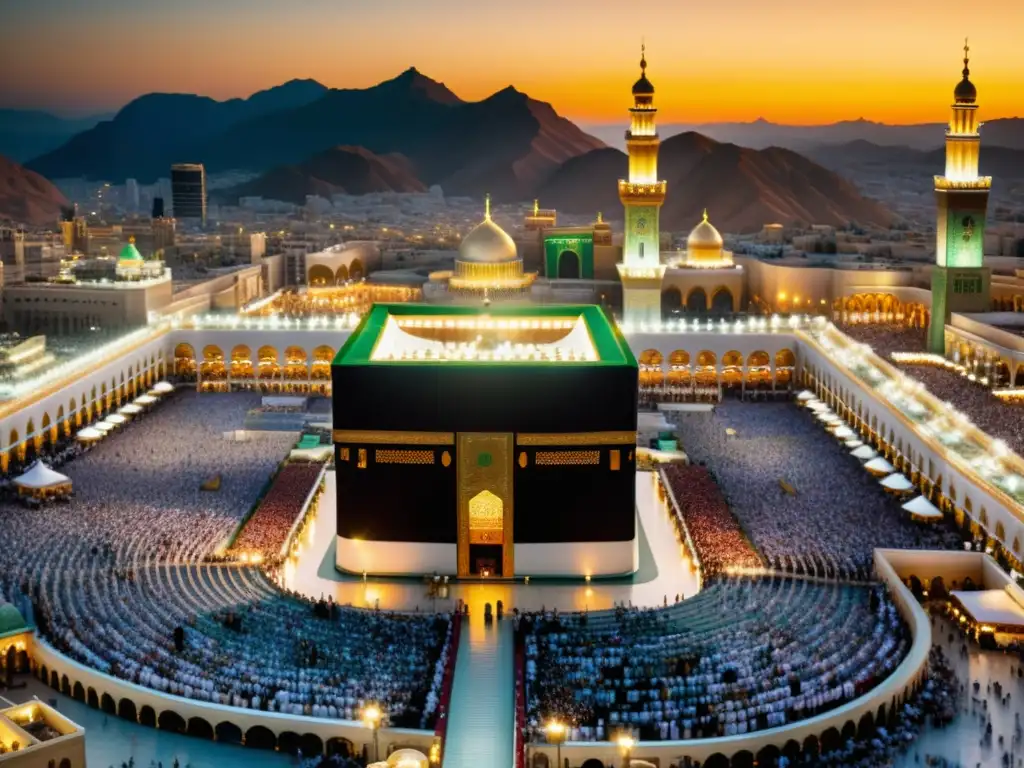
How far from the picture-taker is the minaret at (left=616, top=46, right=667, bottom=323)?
157ft

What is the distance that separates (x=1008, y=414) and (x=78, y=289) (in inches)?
1342

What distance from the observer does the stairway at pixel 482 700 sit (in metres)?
18.8

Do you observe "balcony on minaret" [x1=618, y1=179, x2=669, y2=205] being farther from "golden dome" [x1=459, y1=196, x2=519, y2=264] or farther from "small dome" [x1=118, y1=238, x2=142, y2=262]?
"small dome" [x1=118, y1=238, x2=142, y2=262]

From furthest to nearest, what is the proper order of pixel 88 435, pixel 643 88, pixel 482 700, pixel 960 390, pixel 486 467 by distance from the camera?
pixel 643 88
pixel 960 390
pixel 88 435
pixel 486 467
pixel 482 700

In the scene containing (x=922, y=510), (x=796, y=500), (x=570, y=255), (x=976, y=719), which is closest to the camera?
(x=976, y=719)

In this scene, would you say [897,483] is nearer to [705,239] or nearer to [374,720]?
[374,720]

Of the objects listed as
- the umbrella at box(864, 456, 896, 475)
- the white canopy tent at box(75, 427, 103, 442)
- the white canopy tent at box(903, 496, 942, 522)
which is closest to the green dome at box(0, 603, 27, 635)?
the white canopy tent at box(75, 427, 103, 442)

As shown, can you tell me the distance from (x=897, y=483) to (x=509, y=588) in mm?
10287

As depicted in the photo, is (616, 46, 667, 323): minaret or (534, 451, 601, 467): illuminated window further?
(616, 46, 667, 323): minaret

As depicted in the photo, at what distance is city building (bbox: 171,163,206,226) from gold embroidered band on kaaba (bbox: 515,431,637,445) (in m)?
115

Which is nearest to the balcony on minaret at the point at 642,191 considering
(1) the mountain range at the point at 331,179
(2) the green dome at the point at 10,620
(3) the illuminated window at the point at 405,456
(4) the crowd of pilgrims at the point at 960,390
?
(4) the crowd of pilgrims at the point at 960,390

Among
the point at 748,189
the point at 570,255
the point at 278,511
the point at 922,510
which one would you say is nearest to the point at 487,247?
the point at 570,255

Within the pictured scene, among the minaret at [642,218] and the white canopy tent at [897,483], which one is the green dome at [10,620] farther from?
the minaret at [642,218]

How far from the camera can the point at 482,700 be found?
20469mm
